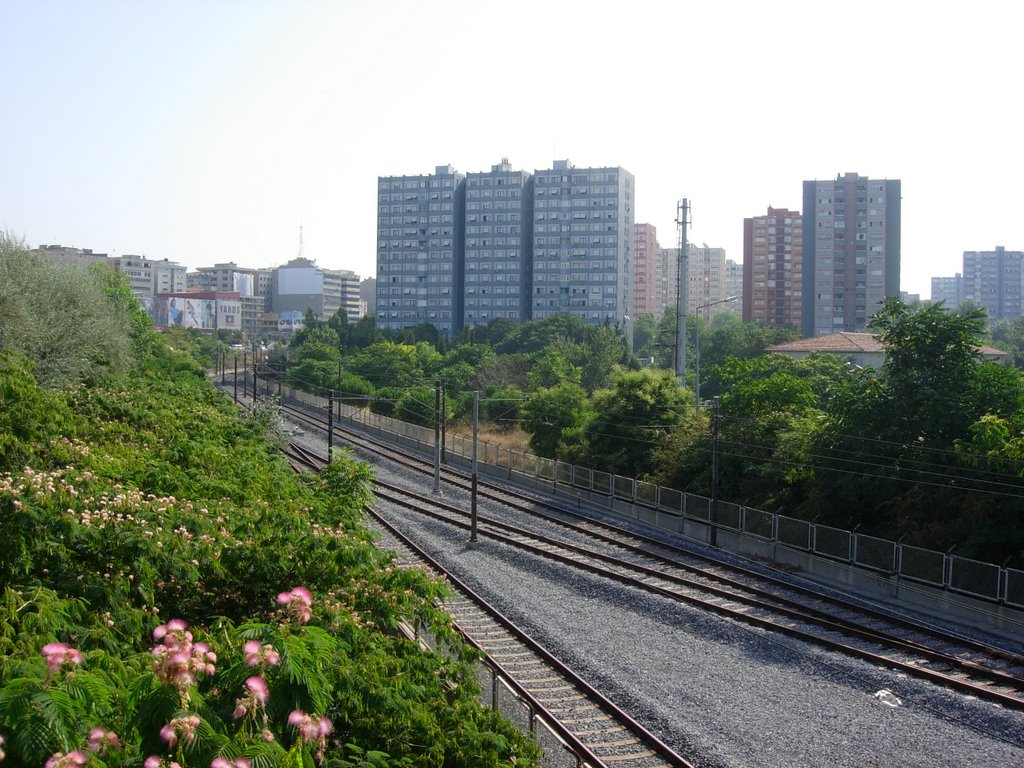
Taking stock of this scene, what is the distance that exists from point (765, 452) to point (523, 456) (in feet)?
44.4

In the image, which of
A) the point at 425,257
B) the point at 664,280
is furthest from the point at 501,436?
the point at 664,280

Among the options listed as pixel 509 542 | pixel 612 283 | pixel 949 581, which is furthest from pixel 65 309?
pixel 612 283

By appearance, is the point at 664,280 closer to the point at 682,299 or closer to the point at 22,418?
the point at 682,299

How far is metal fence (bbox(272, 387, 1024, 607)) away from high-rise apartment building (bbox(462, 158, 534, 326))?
7561 centimetres

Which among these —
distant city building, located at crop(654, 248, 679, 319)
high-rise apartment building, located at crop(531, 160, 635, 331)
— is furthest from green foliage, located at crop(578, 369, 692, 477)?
distant city building, located at crop(654, 248, 679, 319)

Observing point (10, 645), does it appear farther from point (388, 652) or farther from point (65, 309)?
point (65, 309)

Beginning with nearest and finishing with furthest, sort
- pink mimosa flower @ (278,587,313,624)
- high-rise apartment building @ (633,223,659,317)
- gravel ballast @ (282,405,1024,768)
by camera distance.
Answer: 1. pink mimosa flower @ (278,587,313,624)
2. gravel ballast @ (282,405,1024,768)
3. high-rise apartment building @ (633,223,659,317)

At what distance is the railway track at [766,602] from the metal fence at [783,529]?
170 cm

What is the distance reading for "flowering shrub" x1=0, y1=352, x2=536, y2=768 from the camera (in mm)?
5332

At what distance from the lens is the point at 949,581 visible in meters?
19.9

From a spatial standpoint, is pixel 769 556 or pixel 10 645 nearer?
pixel 10 645

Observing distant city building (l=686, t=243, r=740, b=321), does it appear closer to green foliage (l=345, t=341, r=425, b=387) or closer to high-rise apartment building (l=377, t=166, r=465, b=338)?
high-rise apartment building (l=377, t=166, r=465, b=338)

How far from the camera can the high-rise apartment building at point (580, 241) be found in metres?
118

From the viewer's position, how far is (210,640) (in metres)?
7.19
